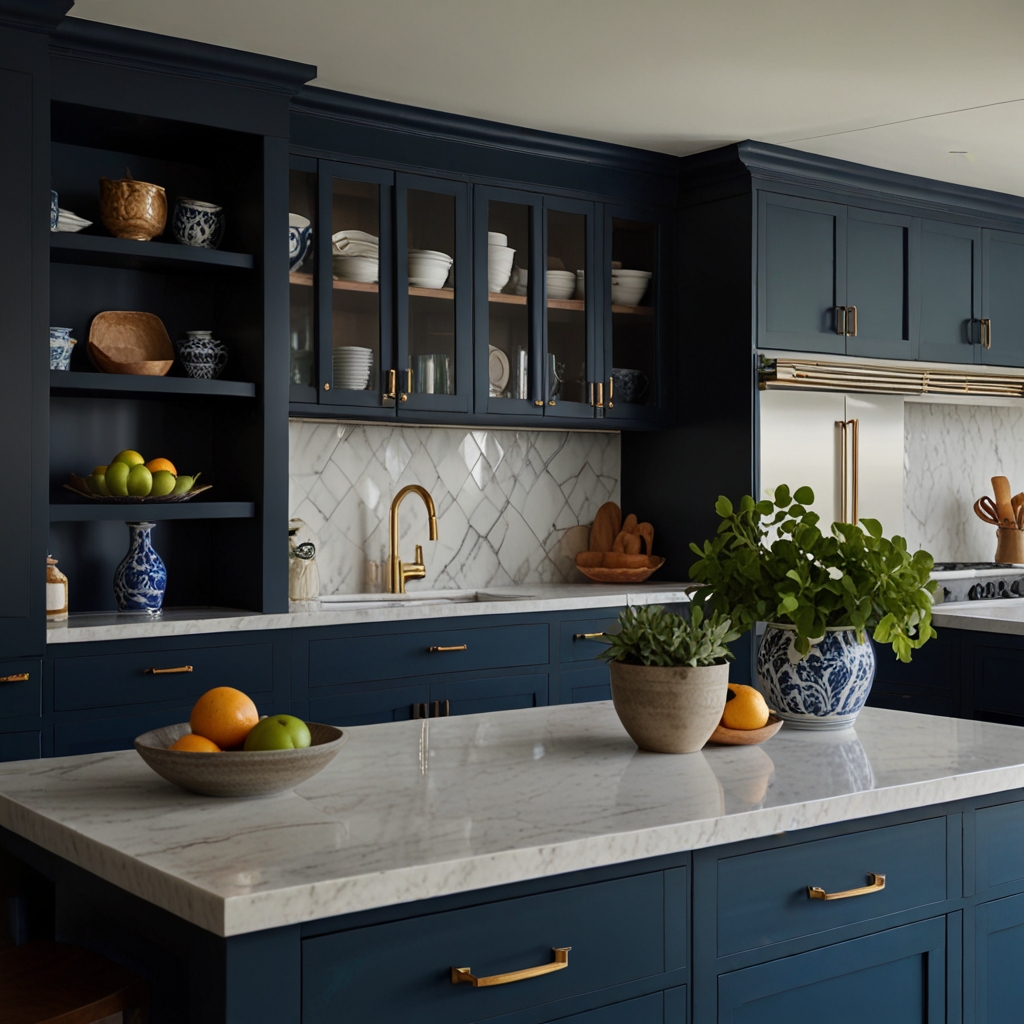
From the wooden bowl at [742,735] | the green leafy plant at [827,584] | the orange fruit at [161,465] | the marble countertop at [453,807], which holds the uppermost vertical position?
the orange fruit at [161,465]

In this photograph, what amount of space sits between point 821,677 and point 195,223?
2462 millimetres

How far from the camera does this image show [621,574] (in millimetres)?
4738

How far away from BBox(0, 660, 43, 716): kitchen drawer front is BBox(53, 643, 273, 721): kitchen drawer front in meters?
0.05

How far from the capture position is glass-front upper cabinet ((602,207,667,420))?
4688 mm

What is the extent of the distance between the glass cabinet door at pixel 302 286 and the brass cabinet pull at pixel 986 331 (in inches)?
113

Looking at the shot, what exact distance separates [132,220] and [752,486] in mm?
2339

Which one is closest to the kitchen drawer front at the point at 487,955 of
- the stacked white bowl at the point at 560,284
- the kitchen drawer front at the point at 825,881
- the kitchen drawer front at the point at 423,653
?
the kitchen drawer front at the point at 825,881

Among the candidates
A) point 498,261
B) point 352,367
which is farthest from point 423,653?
point 498,261

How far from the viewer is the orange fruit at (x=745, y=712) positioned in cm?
198

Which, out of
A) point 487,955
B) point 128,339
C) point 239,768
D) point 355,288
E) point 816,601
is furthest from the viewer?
point 355,288

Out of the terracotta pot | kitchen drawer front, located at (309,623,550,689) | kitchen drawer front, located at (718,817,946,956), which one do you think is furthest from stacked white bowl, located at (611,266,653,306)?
kitchen drawer front, located at (718,817,946,956)

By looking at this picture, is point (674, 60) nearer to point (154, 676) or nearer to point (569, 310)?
point (569, 310)

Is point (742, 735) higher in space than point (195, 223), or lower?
lower

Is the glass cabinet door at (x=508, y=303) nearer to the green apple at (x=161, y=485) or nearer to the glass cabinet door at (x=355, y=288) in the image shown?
the glass cabinet door at (x=355, y=288)
